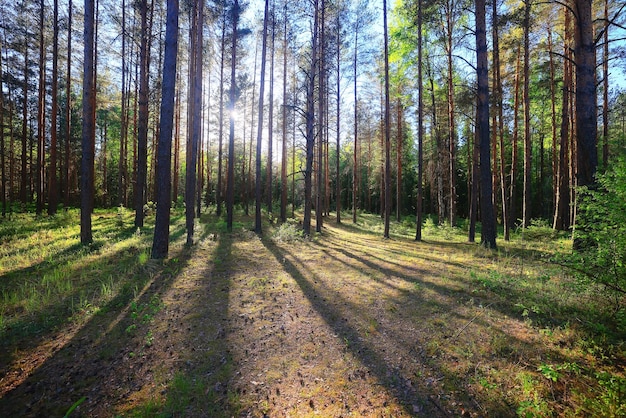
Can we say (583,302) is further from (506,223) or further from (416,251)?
(506,223)

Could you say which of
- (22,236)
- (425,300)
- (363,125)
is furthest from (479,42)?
(22,236)

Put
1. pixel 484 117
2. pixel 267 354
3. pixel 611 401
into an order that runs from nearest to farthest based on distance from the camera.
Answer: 1. pixel 611 401
2. pixel 267 354
3. pixel 484 117

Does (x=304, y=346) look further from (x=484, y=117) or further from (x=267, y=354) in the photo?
(x=484, y=117)

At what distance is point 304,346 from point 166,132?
6963mm

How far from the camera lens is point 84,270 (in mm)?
6504

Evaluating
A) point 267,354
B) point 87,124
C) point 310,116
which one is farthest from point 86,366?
point 310,116

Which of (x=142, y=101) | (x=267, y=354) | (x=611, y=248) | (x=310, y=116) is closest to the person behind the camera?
(x=611, y=248)

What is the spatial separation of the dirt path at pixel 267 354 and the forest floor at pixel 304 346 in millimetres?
19

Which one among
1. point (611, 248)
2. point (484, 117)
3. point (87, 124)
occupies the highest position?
point (484, 117)

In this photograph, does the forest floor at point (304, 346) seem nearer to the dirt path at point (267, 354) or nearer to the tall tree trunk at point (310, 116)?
the dirt path at point (267, 354)

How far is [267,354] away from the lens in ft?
11.8

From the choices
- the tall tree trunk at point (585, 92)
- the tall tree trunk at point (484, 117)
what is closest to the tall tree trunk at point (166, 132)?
the tall tree trunk at point (484, 117)

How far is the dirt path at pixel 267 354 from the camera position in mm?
2738

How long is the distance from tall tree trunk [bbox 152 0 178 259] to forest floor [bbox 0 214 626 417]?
1276 millimetres
